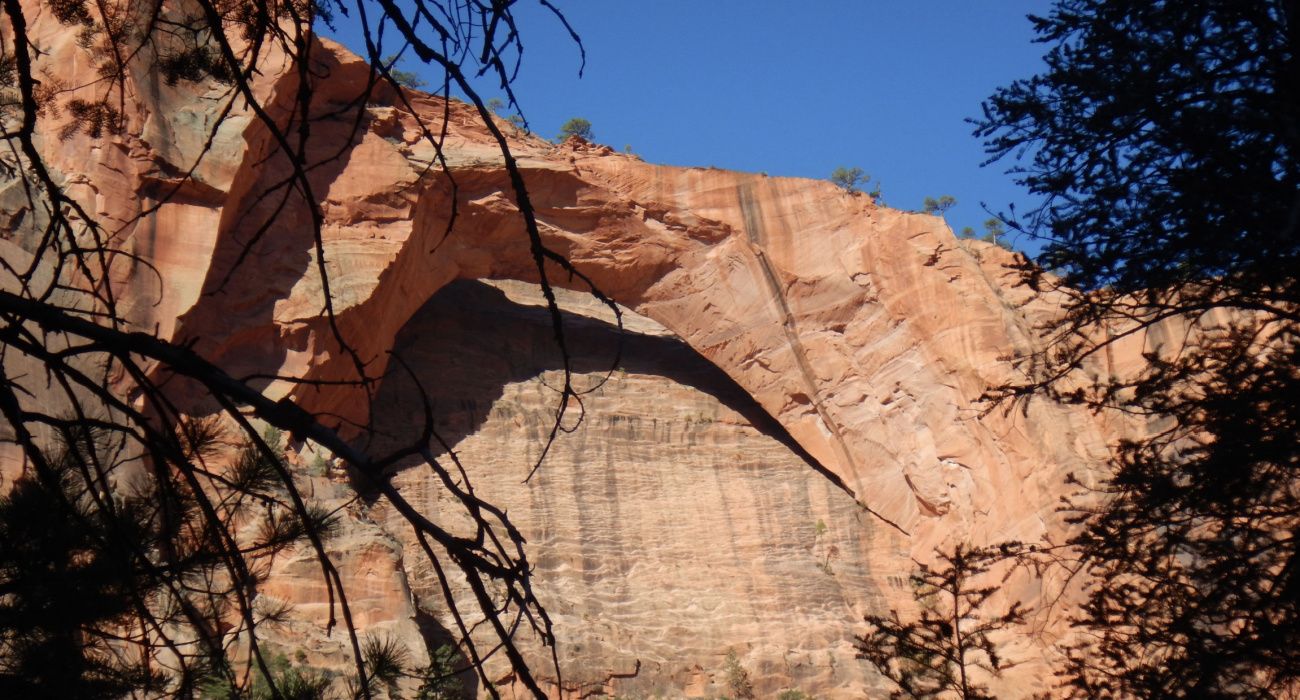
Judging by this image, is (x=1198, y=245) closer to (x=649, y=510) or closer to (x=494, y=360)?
(x=649, y=510)

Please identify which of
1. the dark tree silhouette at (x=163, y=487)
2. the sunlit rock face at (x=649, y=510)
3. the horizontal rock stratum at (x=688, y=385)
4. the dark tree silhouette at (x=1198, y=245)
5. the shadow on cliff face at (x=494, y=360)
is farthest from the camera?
the shadow on cliff face at (x=494, y=360)

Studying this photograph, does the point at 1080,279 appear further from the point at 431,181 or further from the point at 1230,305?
the point at 431,181

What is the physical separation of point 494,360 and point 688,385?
10.8ft

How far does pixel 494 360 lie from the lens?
63.7 ft

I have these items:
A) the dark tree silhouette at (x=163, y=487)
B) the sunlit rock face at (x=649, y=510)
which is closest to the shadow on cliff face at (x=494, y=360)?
the sunlit rock face at (x=649, y=510)

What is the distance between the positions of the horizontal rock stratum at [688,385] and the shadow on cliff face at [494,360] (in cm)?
5

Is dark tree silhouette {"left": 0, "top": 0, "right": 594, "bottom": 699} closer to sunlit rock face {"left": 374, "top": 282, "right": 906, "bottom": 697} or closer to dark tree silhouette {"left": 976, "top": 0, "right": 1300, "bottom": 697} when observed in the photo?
dark tree silhouette {"left": 976, "top": 0, "right": 1300, "bottom": 697}

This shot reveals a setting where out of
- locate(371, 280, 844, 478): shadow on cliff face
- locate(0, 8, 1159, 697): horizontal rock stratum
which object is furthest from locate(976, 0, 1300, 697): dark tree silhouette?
locate(371, 280, 844, 478): shadow on cliff face

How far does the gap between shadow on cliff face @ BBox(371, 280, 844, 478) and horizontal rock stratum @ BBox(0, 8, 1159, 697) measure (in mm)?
53

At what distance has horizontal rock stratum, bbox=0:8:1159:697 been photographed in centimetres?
1612

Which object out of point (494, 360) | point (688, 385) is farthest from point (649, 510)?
point (494, 360)

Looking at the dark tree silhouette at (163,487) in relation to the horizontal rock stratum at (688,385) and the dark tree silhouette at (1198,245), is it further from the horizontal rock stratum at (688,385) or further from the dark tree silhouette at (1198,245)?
the horizontal rock stratum at (688,385)

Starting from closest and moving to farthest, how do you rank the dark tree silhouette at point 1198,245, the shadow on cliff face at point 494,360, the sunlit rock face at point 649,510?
the dark tree silhouette at point 1198,245
the sunlit rock face at point 649,510
the shadow on cliff face at point 494,360

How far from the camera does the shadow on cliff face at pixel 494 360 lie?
718 inches
